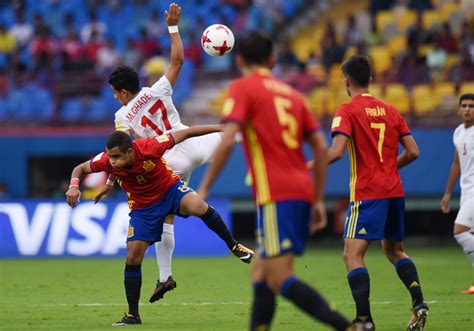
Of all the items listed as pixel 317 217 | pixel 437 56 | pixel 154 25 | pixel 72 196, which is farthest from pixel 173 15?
pixel 154 25

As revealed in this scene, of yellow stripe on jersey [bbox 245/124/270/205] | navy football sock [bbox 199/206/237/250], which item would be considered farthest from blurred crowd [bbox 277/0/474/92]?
yellow stripe on jersey [bbox 245/124/270/205]

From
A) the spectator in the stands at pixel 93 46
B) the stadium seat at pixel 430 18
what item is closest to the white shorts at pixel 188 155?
the spectator in the stands at pixel 93 46

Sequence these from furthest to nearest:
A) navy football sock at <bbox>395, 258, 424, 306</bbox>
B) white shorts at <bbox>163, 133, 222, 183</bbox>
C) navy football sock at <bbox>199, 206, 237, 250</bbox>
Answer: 1. white shorts at <bbox>163, 133, 222, 183</bbox>
2. navy football sock at <bbox>199, 206, 237, 250</bbox>
3. navy football sock at <bbox>395, 258, 424, 306</bbox>

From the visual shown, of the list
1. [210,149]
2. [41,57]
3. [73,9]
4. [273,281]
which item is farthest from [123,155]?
[73,9]

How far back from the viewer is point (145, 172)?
31.3 feet

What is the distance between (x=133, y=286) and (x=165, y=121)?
212 cm

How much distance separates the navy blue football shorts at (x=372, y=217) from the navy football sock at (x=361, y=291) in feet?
1.03

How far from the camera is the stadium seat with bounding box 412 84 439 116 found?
19812 millimetres

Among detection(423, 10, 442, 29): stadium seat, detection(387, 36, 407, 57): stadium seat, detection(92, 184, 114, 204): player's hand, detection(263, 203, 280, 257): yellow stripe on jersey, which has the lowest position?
detection(92, 184, 114, 204): player's hand

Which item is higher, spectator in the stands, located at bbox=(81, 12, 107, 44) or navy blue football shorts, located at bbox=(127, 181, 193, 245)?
spectator in the stands, located at bbox=(81, 12, 107, 44)

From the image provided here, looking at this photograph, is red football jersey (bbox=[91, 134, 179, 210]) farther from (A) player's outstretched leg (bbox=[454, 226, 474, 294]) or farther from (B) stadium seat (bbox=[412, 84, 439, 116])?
(B) stadium seat (bbox=[412, 84, 439, 116])

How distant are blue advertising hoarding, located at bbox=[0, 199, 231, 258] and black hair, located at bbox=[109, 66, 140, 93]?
7.99 meters

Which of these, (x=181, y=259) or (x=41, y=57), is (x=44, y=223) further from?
(x=41, y=57)

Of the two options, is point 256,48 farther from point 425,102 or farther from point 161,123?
point 425,102
